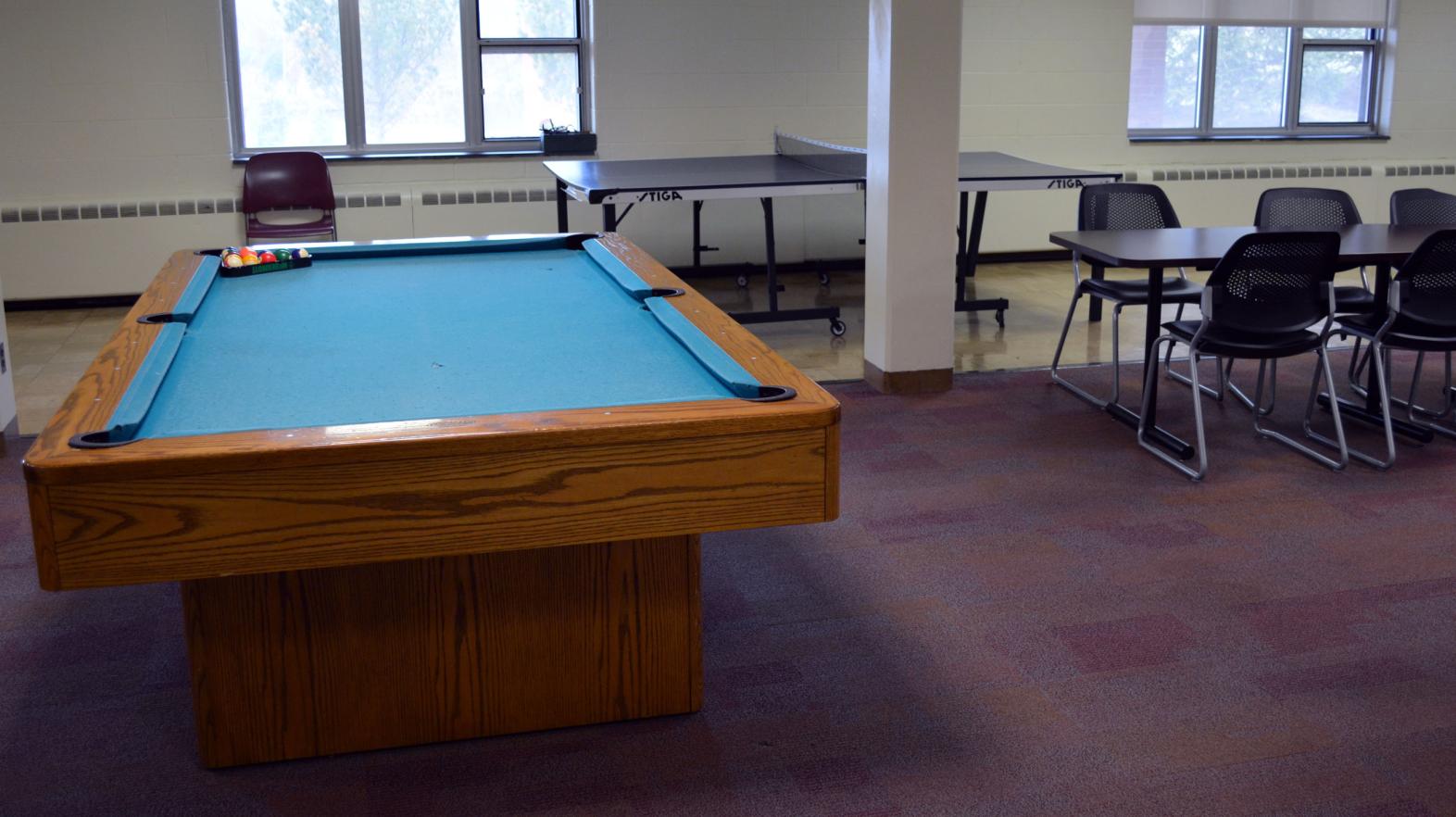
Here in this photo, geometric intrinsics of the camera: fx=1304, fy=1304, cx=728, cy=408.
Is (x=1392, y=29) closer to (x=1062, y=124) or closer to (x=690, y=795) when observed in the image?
(x=1062, y=124)

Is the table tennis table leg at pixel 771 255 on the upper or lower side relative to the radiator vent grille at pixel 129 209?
lower

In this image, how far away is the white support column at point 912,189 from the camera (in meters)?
5.18

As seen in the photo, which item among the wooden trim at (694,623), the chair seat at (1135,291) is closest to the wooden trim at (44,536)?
the wooden trim at (694,623)

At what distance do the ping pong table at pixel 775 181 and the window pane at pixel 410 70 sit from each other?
1.07 metres

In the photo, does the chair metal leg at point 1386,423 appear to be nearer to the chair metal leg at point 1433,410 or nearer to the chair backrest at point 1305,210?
the chair metal leg at point 1433,410

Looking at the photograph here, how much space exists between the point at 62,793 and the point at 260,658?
45cm

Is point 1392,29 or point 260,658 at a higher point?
point 1392,29

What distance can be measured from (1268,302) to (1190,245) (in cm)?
50

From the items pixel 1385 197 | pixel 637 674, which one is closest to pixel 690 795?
pixel 637 674

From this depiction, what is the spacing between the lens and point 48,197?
7102 mm

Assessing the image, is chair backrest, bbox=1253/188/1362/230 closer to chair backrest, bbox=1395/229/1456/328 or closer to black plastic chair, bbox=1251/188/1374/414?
black plastic chair, bbox=1251/188/1374/414

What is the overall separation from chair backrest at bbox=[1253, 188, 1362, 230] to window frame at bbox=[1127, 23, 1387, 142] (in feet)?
10.9

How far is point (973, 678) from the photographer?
9.68ft

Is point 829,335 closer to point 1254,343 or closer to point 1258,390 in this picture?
point 1258,390
